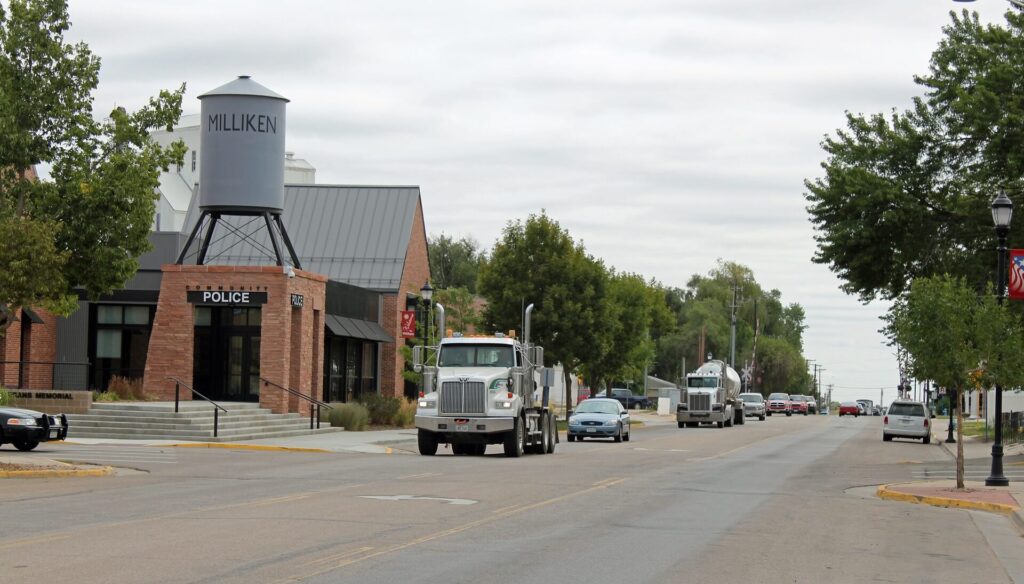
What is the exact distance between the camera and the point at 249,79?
1688 inches

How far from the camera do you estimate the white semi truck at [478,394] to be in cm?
2998

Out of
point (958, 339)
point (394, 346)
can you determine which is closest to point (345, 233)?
point (394, 346)

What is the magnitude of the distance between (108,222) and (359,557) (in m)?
18.7

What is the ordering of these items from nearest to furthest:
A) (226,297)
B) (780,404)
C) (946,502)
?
1. (946,502)
2. (226,297)
3. (780,404)

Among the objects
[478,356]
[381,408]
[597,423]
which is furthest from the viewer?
[381,408]

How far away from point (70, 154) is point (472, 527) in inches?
678

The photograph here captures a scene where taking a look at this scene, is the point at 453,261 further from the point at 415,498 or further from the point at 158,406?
the point at 415,498

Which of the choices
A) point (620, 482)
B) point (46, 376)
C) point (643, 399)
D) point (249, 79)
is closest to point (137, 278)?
point (46, 376)

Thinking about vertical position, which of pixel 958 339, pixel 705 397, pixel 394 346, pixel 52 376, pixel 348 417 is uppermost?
pixel 958 339

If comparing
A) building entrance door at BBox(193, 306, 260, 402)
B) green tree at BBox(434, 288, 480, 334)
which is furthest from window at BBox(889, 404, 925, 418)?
building entrance door at BBox(193, 306, 260, 402)

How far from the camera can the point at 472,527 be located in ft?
48.8

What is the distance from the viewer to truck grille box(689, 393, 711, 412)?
62719mm

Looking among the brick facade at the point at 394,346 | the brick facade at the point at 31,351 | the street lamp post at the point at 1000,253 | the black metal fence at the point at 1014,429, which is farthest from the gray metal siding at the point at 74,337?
the street lamp post at the point at 1000,253

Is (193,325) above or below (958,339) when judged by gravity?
above
